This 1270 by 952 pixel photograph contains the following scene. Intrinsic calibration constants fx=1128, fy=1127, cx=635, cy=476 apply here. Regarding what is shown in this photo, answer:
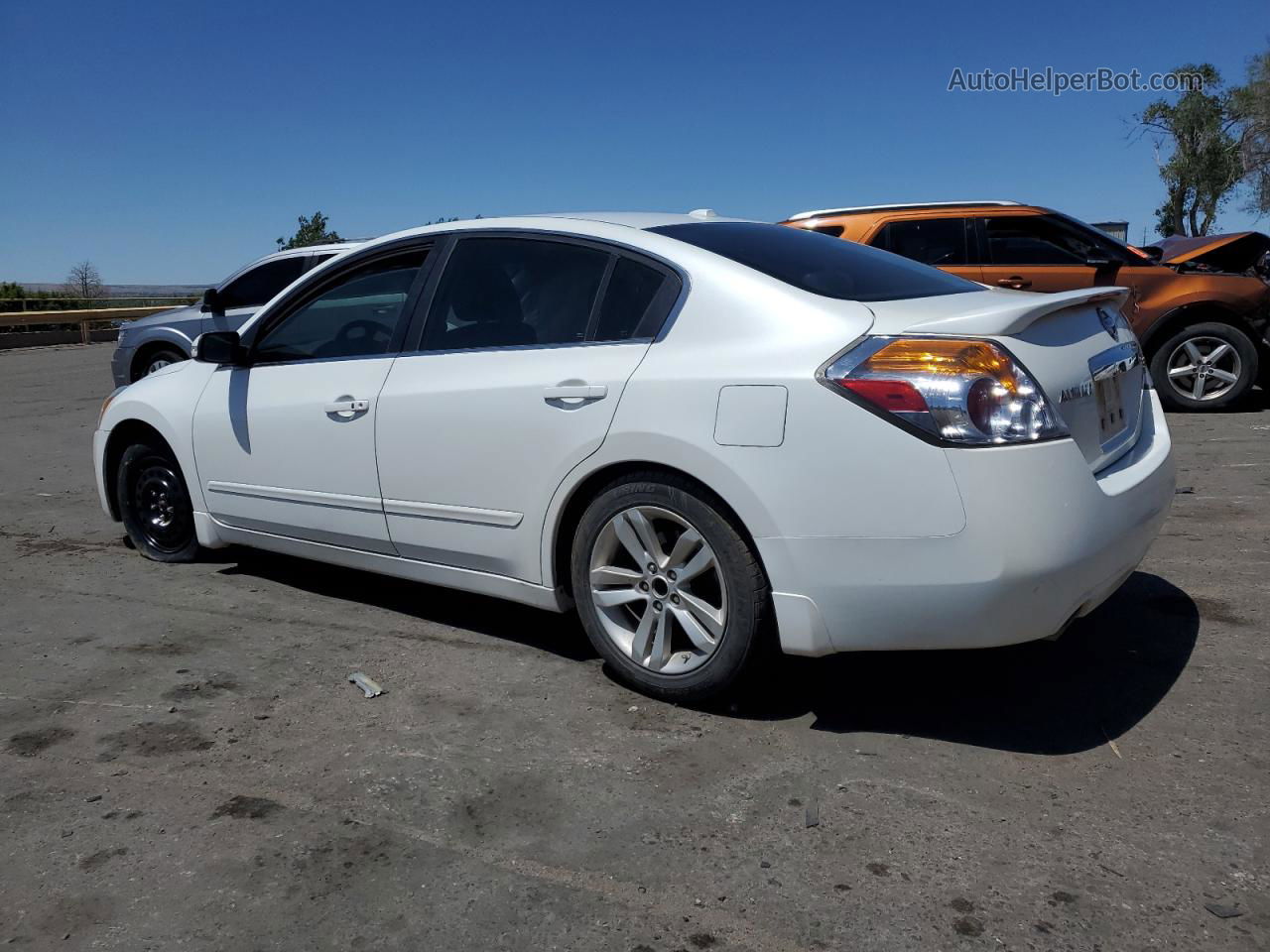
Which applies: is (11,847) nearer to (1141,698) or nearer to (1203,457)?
(1141,698)

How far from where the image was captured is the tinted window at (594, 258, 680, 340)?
368cm

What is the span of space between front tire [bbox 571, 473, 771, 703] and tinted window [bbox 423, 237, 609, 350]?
70 cm

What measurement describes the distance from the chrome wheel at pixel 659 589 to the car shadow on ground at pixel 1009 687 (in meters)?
0.30

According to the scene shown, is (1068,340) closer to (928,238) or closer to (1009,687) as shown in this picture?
(1009,687)

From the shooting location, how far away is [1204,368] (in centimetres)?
988

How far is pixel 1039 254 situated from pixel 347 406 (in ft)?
23.8

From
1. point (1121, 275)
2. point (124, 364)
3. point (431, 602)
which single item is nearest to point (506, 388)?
point (431, 602)

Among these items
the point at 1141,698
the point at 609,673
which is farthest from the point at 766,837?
the point at 1141,698

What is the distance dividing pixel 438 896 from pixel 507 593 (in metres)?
1.56

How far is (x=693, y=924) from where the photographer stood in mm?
2480

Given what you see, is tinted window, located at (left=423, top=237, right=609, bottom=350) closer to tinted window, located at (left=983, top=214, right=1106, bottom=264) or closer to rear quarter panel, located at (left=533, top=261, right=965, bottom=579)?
rear quarter panel, located at (left=533, top=261, right=965, bottom=579)

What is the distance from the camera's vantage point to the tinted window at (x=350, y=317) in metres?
4.54

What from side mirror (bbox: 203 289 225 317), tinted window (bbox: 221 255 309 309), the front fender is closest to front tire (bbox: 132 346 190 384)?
side mirror (bbox: 203 289 225 317)

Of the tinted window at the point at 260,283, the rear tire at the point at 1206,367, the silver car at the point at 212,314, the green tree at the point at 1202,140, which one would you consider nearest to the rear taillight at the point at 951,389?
the rear tire at the point at 1206,367
